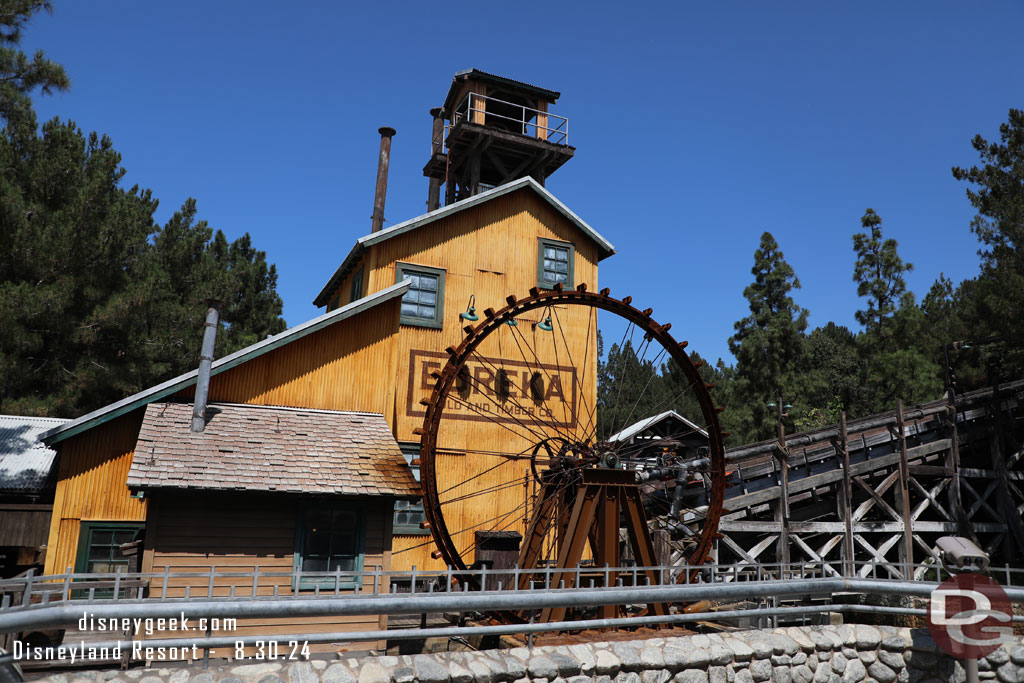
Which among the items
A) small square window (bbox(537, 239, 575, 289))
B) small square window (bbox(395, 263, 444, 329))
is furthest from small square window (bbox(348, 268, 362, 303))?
Answer: small square window (bbox(537, 239, 575, 289))

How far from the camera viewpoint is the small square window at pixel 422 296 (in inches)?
633

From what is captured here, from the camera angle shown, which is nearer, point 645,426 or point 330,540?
point 330,540

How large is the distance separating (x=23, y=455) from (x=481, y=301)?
1038 centimetres

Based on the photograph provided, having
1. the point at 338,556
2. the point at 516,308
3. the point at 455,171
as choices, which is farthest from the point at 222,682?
the point at 455,171

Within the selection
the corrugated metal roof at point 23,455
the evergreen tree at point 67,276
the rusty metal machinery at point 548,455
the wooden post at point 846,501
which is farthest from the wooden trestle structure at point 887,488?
the evergreen tree at point 67,276

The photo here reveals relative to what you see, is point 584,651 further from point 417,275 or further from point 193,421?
point 417,275

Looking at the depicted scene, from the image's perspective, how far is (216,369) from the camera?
12812 mm

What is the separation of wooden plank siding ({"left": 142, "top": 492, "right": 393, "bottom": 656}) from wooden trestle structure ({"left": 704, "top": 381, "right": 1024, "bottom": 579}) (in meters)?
10.4

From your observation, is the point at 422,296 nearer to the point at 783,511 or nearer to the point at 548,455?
the point at 548,455

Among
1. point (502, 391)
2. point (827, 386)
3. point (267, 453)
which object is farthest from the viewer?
point (827, 386)

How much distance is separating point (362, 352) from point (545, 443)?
4524 mm

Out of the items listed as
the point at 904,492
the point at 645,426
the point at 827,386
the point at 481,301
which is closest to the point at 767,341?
the point at 827,386

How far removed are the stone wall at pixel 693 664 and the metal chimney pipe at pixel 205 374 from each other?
23.2ft

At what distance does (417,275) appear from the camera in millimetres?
16547
